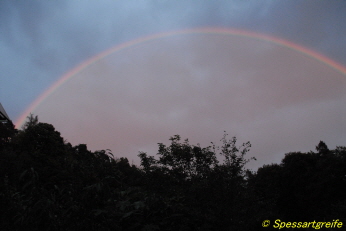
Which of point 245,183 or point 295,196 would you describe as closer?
point 245,183

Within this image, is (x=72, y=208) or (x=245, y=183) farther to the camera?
(x=245, y=183)

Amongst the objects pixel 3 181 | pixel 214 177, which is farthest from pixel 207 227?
pixel 3 181

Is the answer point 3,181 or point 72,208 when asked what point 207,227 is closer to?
point 72,208

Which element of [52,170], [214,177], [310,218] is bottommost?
[310,218]

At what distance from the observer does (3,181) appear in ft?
18.4

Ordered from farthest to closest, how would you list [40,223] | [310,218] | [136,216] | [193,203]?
[310,218]
[193,203]
[136,216]
[40,223]

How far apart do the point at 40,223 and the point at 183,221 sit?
5031mm

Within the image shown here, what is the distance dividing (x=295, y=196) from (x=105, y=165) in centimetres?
3584

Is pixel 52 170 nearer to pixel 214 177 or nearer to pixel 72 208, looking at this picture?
pixel 214 177

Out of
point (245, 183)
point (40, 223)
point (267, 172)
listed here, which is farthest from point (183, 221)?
point (267, 172)

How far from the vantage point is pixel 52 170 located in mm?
25562

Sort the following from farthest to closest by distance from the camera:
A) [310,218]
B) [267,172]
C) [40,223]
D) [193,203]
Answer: [267,172], [310,218], [193,203], [40,223]

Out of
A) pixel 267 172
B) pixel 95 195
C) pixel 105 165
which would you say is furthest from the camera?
pixel 267 172

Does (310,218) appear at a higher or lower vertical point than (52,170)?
lower
